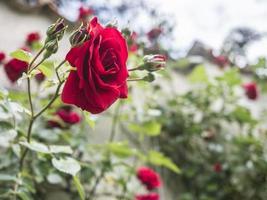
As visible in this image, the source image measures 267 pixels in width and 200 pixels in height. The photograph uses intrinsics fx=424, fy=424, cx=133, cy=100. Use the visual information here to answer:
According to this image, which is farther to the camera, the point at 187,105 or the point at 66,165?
the point at 187,105

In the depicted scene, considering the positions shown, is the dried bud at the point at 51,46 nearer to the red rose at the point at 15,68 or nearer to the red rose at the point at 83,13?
the red rose at the point at 15,68

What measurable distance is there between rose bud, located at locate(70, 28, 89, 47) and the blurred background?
2.85 feet

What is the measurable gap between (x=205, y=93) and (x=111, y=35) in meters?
1.68

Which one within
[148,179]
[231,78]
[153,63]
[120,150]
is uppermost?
[153,63]

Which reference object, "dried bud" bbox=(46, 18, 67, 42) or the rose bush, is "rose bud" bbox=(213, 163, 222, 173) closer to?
the rose bush

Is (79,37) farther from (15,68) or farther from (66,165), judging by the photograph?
(15,68)

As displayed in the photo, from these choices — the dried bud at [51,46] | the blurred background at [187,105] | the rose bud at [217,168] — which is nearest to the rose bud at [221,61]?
the blurred background at [187,105]

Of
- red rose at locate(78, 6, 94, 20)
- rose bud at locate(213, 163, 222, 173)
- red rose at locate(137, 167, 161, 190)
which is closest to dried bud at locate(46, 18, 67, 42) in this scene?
red rose at locate(137, 167, 161, 190)

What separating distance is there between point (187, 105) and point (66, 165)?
57.6 inches

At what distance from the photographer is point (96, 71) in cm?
66

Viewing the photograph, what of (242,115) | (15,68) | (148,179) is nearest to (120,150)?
(148,179)

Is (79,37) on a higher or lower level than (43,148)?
higher

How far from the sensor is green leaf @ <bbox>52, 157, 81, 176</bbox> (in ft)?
2.84

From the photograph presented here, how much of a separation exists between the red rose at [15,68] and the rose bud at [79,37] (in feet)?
1.98
